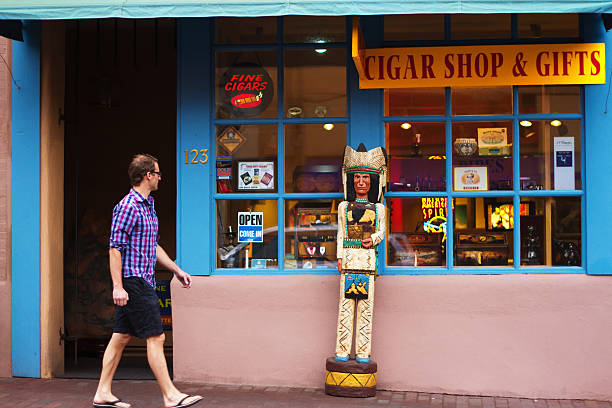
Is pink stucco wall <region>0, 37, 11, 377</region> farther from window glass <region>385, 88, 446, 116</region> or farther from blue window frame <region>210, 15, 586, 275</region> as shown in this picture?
window glass <region>385, 88, 446, 116</region>

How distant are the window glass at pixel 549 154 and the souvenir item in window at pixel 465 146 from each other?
17.2 inches

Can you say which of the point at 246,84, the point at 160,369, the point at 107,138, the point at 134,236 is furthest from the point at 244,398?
the point at 107,138

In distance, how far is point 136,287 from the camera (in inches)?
215

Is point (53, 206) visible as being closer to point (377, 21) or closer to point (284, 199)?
point (284, 199)

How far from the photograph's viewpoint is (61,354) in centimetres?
733

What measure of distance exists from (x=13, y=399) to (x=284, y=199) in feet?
9.98

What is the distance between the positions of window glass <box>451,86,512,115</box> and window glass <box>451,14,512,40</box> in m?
0.51

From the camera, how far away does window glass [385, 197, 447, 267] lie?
679 cm

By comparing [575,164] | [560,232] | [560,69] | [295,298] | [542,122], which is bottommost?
[295,298]

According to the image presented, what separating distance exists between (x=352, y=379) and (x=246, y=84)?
9.96 feet

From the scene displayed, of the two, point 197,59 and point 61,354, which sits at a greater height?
point 197,59

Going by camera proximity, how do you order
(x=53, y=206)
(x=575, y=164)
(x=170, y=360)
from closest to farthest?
(x=575, y=164)
(x=53, y=206)
(x=170, y=360)

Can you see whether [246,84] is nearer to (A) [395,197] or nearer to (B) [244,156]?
(B) [244,156]

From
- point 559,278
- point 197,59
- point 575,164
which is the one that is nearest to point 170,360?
point 197,59
